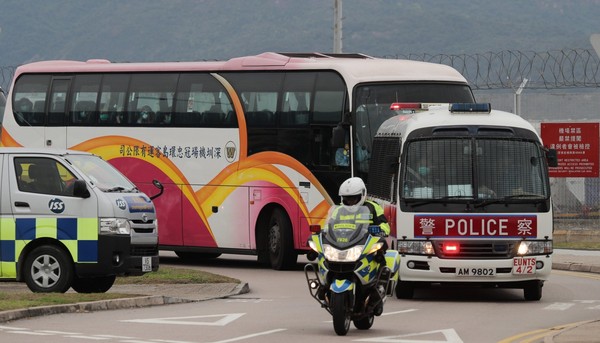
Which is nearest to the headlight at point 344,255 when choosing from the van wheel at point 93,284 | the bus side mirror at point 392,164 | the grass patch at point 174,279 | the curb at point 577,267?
the bus side mirror at point 392,164

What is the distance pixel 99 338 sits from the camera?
1703 centimetres

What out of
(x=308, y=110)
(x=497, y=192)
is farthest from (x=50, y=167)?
(x=308, y=110)

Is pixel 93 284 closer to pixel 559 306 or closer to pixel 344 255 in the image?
pixel 559 306

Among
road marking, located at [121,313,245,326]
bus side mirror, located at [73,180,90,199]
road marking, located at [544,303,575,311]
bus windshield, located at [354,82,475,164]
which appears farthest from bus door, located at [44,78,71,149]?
road marking, located at [121,313,245,326]

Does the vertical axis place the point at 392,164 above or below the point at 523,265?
above

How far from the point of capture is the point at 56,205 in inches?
893

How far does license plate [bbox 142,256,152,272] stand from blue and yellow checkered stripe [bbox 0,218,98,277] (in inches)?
30.1

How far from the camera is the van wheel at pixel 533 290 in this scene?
23.9 meters

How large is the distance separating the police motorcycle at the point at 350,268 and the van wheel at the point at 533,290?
5808mm

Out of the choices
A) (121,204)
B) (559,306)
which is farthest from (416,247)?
(121,204)

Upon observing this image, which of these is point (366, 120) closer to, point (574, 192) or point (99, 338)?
point (99, 338)

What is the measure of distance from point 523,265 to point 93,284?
6.21 metres

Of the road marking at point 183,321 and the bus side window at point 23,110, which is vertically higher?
the bus side window at point 23,110

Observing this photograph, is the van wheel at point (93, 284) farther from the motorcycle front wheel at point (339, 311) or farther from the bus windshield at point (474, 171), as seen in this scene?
the motorcycle front wheel at point (339, 311)
